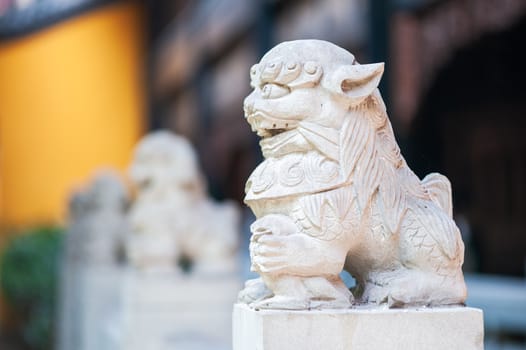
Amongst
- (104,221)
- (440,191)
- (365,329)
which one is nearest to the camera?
(365,329)

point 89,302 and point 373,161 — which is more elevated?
point 373,161

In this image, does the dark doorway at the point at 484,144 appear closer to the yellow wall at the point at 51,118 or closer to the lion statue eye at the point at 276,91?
the lion statue eye at the point at 276,91

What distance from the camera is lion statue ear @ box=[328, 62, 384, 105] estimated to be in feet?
8.02

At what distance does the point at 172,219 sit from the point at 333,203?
10.5 feet

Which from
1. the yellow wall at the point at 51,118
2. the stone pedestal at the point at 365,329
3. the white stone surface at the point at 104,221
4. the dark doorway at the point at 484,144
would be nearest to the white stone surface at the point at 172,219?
the white stone surface at the point at 104,221

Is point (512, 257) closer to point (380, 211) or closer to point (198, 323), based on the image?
point (198, 323)

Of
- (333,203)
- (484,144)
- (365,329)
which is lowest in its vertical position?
(365,329)

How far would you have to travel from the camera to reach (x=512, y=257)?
28.1 ft

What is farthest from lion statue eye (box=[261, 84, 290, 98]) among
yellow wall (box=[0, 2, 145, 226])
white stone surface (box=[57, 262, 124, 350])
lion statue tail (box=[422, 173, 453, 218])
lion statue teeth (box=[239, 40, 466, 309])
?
yellow wall (box=[0, 2, 145, 226])

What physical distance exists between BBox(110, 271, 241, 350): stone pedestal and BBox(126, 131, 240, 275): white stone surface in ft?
0.57

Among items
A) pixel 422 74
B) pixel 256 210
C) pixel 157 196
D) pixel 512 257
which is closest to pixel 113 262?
pixel 157 196

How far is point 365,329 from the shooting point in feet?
7.58

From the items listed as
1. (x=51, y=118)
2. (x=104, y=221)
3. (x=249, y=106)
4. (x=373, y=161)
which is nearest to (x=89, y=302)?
(x=104, y=221)

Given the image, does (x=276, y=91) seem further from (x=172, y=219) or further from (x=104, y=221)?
(x=104, y=221)
